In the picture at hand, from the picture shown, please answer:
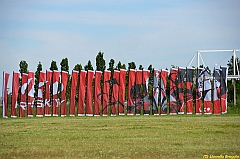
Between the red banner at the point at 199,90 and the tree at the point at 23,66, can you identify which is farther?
the tree at the point at 23,66

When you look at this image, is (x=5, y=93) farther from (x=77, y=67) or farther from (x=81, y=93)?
(x=77, y=67)

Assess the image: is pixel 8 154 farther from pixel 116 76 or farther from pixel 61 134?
pixel 116 76

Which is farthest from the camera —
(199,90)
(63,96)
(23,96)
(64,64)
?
(64,64)

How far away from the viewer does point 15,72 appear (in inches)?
947

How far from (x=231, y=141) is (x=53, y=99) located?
46.2ft

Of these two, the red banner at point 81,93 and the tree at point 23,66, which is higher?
the tree at point 23,66

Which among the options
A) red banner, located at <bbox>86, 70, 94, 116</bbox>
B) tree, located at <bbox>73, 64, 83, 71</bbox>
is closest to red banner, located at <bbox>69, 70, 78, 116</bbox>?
red banner, located at <bbox>86, 70, 94, 116</bbox>

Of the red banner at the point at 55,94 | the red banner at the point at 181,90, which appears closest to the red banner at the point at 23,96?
the red banner at the point at 55,94

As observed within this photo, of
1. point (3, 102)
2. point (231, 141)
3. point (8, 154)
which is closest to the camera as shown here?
point (8, 154)

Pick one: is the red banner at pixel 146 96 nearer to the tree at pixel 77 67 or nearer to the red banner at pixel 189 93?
the red banner at pixel 189 93

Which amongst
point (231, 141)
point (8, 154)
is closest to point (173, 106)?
point (231, 141)

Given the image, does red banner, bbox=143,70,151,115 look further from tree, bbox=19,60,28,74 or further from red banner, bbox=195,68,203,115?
tree, bbox=19,60,28,74

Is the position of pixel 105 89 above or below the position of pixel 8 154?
above

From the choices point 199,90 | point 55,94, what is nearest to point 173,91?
point 199,90
